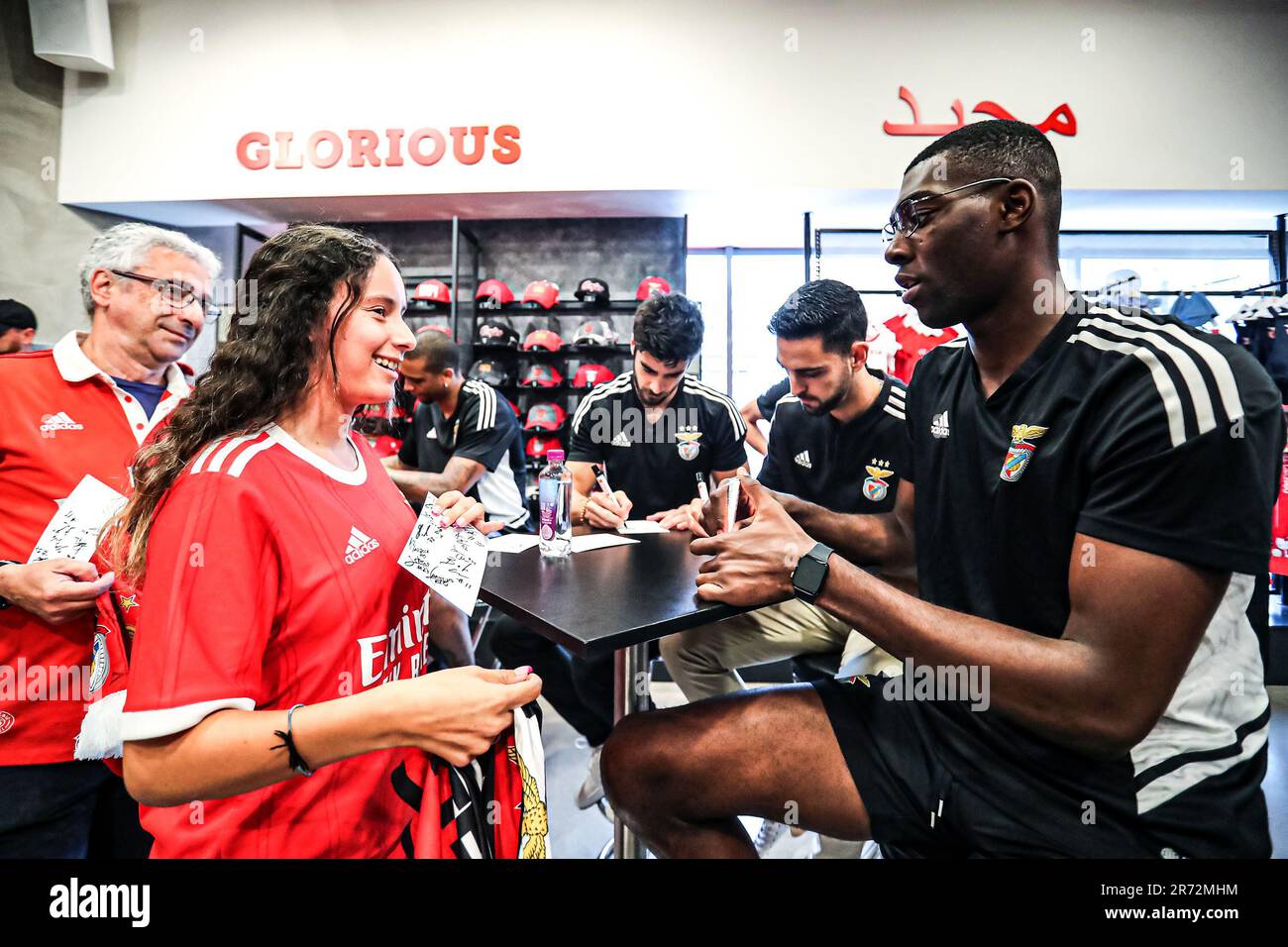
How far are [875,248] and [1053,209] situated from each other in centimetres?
555

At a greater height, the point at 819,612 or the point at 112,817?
the point at 819,612

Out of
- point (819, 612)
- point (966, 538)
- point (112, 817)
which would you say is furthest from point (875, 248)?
point (112, 817)

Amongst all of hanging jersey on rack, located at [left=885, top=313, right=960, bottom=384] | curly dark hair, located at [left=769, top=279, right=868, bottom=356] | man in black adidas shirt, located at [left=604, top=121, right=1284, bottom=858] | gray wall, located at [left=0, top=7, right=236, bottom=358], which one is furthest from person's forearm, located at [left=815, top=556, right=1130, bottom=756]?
gray wall, located at [left=0, top=7, right=236, bottom=358]

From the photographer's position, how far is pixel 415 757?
985mm

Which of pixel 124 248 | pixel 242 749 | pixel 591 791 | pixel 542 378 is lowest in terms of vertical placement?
pixel 591 791

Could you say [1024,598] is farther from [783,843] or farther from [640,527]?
[783,843]

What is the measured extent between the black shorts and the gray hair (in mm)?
2040

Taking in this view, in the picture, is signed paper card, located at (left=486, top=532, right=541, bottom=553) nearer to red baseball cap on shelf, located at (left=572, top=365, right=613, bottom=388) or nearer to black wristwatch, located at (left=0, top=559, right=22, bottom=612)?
black wristwatch, located at (left=0, top=559, right=22, bottom=612)

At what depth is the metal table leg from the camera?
1.68 m

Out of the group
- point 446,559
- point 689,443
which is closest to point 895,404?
point 689,443

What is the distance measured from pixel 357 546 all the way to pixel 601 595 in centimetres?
49

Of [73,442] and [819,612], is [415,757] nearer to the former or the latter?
[73,442]

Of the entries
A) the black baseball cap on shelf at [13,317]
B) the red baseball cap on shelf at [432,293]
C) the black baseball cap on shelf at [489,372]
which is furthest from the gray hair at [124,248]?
the red baseball cap on shelf at [432,293]

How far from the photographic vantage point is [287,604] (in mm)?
907
